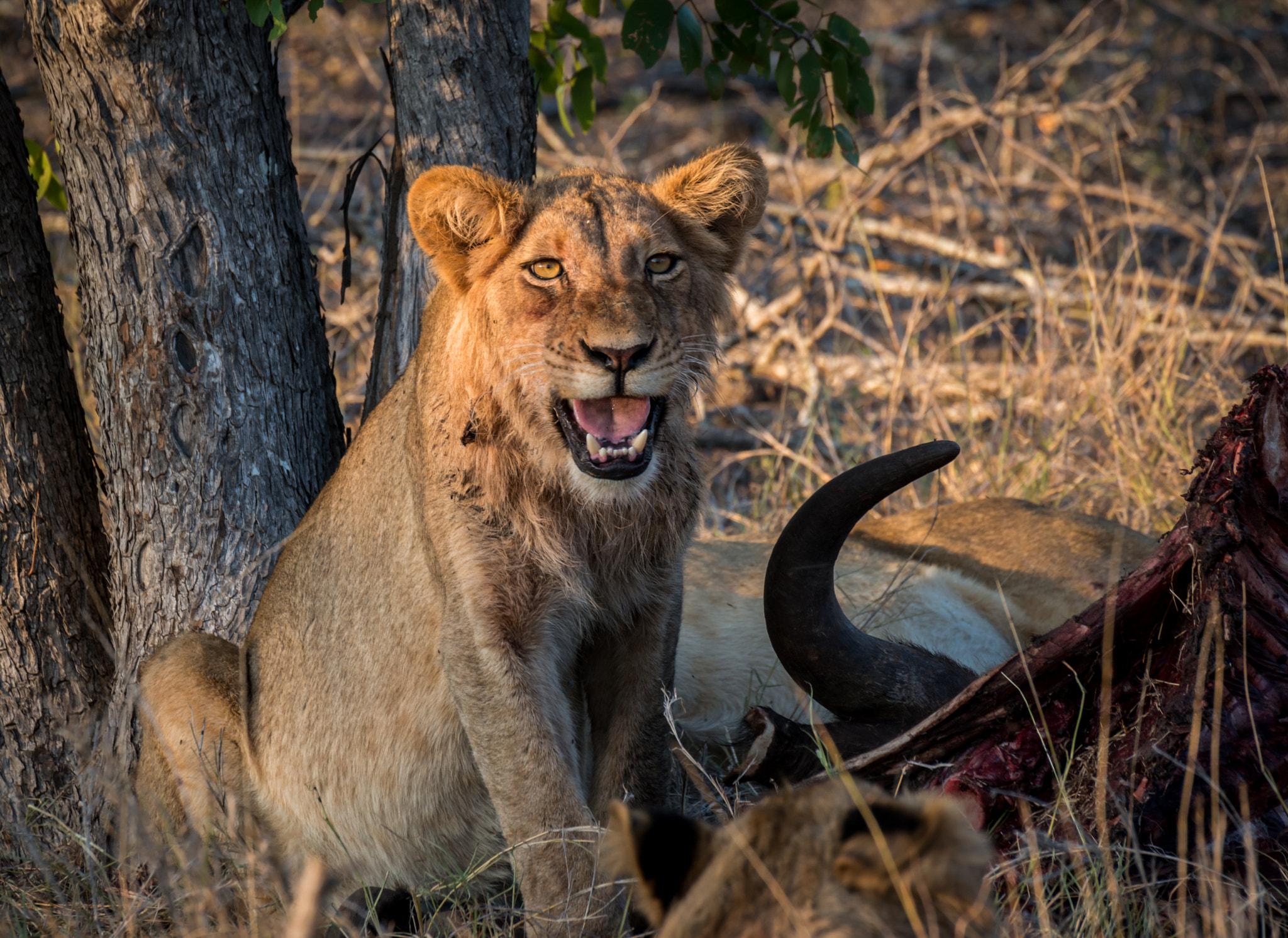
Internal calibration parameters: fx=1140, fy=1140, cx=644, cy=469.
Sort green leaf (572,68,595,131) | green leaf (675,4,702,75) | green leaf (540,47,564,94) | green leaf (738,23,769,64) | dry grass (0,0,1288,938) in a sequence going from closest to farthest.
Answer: dry grass (0,0,1288,938) < green leaf (675,4,702,75) < green leaf (738,23,769,64) < green leaf (572,68,595,131) < green leaf (540,47,564,94)

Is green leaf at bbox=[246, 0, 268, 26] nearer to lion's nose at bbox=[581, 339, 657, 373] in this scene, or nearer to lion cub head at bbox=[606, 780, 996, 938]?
lion's nose at bbox=[581, 339, 657, 373]

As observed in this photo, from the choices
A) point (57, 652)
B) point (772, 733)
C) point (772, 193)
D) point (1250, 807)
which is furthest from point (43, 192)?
point (772, 193)

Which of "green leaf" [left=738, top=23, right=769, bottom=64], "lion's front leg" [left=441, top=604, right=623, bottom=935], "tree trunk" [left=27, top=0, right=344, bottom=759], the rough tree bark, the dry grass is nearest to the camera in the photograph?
the rough tree bark

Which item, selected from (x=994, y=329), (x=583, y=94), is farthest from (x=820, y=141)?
(x=994, y=329)

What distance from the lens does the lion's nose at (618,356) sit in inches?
95.0

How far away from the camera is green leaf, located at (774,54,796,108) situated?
3.60 m

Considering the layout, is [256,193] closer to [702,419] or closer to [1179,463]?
[702,419]

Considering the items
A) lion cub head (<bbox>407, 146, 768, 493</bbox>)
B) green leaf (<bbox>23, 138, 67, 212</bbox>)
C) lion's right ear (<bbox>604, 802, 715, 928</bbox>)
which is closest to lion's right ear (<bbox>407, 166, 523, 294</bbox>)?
lion cub head (<bbox>407, 146, 768, 493</bbox>)

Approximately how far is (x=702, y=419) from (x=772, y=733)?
374 centimetres

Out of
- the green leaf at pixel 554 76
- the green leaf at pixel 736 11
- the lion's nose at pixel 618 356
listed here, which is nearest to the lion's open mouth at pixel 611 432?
the lion's nose at pixel 618 356

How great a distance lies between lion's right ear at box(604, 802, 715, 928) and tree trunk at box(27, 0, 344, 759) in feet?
7.72

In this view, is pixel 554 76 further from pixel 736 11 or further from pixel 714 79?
pixel 736 11

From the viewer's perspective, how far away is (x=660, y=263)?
8.77ft

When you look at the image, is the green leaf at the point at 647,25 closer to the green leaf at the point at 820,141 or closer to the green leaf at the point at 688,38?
the green leaf at the point at 688,38
